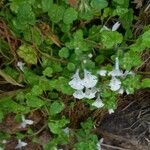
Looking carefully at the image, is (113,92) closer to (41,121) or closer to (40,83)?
(40,83)

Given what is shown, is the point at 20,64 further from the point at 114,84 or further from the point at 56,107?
the point at 114,84

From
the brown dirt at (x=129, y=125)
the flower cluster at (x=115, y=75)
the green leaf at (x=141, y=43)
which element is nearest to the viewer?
the green leaf at (x=141, y=43)

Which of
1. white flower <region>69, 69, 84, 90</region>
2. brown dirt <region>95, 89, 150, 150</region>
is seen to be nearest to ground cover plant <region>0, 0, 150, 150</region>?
white flower <region>69, 69, 84, 90</region>

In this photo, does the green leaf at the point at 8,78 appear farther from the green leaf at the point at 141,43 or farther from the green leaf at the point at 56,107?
the green leaf at the point at 141,43

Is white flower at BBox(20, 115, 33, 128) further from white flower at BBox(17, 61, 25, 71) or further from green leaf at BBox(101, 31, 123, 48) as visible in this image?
green leaf at BBox(101, 31, 123, 48)

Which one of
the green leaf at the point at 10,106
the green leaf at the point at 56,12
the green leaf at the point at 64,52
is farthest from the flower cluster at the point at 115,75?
the green leaf at the point at 10,106

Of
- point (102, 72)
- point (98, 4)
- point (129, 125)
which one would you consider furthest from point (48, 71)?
point (129, 125)

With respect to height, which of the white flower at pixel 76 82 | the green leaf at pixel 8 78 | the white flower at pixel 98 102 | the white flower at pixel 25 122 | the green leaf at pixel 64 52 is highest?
the green leaf at pixel 8 78
